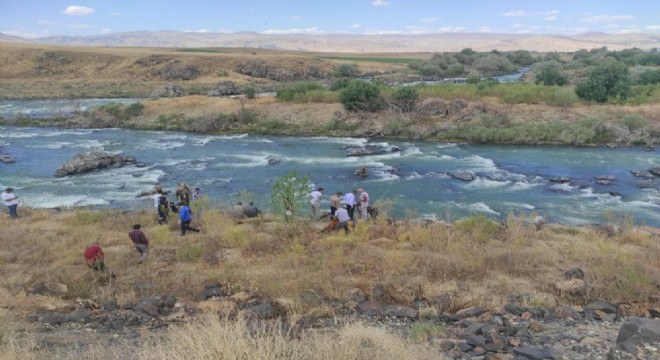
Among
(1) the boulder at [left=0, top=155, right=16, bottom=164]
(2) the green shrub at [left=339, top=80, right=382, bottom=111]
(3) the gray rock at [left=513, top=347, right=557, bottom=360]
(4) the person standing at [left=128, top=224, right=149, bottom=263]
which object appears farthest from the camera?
(2) the green shrub at [left=339, top=80, right=382, bottom=111]

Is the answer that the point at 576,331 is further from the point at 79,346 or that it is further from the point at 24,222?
the point at 24,222

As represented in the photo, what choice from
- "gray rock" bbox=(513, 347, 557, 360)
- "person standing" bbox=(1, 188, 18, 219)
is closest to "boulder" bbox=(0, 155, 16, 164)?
"person standing" bbox=(1, 188, 18, 219)

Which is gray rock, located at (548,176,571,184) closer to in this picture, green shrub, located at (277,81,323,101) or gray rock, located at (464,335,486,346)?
gray rock, located at (464,335,486,346)

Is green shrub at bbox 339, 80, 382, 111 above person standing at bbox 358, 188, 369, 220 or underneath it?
above

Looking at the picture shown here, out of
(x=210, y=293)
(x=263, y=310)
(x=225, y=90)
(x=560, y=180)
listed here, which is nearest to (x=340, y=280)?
(x=263, y=310)

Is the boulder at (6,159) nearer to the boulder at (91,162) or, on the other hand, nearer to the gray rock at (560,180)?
the boulder at (91,162)

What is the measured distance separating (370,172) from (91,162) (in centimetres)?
1558

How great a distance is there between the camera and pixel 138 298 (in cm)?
1153

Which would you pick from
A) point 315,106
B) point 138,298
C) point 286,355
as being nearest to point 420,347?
point 286,355

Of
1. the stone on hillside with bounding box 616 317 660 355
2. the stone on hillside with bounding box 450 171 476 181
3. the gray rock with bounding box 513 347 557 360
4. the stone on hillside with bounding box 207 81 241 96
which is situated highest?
the stone on hillside with bounding box 207 81 241 96

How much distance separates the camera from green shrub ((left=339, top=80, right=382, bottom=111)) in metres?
42.1

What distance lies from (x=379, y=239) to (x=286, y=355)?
9.06m

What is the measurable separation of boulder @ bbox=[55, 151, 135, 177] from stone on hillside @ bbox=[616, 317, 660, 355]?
27.4 meters

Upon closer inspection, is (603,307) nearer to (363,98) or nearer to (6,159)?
(6,159)
